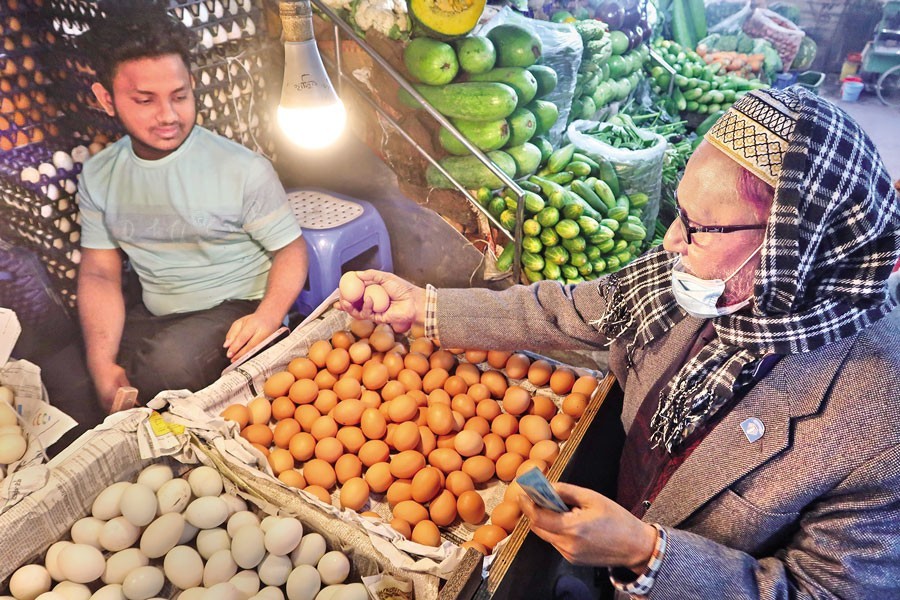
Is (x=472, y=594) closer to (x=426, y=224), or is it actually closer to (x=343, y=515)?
(x=343, y=515)

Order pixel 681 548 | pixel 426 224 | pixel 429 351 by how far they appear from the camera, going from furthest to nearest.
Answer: pixel 426 224, pixel 429 351, pixel 681 548

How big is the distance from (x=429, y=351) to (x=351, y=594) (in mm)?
1024

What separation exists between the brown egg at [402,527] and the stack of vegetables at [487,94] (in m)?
1.44

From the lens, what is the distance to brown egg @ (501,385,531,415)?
2.15 m

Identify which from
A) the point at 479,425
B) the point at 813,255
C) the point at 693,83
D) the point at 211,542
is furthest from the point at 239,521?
the point at 693,83

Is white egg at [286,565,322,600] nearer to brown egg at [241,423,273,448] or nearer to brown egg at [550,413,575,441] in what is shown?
brown egg at [241,423,273,448]

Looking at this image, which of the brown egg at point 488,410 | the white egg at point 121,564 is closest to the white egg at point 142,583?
the white egg at point 121,564

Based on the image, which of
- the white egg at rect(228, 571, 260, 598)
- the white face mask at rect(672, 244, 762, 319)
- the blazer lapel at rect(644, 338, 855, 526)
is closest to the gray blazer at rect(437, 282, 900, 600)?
the blazer lapel at rect(644, 338, 855, 526)

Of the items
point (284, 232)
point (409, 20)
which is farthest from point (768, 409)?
point (409, 20)

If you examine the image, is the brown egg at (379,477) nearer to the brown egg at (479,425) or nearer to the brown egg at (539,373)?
the brown egg at (479,425)

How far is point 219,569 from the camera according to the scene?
1621 mm

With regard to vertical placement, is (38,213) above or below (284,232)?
above

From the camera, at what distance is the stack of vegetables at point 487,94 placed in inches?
96.8

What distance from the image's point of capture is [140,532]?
1700 millimetres
